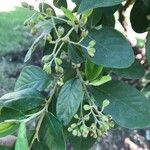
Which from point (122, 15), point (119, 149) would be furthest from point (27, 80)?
point (119, 149)

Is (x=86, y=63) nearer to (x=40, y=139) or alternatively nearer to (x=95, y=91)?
(x=95, y=91)

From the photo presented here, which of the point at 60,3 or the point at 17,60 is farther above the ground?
the point at 60,3

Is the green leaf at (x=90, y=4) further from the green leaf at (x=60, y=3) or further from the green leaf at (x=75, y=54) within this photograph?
the green leaf at (x=60, y=3)

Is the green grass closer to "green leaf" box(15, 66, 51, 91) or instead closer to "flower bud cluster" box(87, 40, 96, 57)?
"green leaf" box(15, 66, 51, 91)

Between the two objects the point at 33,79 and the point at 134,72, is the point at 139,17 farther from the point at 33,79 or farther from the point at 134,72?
the point at 33,79

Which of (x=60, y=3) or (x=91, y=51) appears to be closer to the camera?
(x=91, y=51)

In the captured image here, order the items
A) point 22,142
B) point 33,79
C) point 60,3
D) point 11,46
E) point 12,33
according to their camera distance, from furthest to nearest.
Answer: point 12,33
point 11,46
point 60,3
point 33,79
point 22,142

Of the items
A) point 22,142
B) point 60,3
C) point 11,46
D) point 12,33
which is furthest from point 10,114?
point 12,33

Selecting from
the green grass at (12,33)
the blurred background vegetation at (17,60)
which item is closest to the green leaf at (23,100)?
the blurred background vegetation at (17,60)
